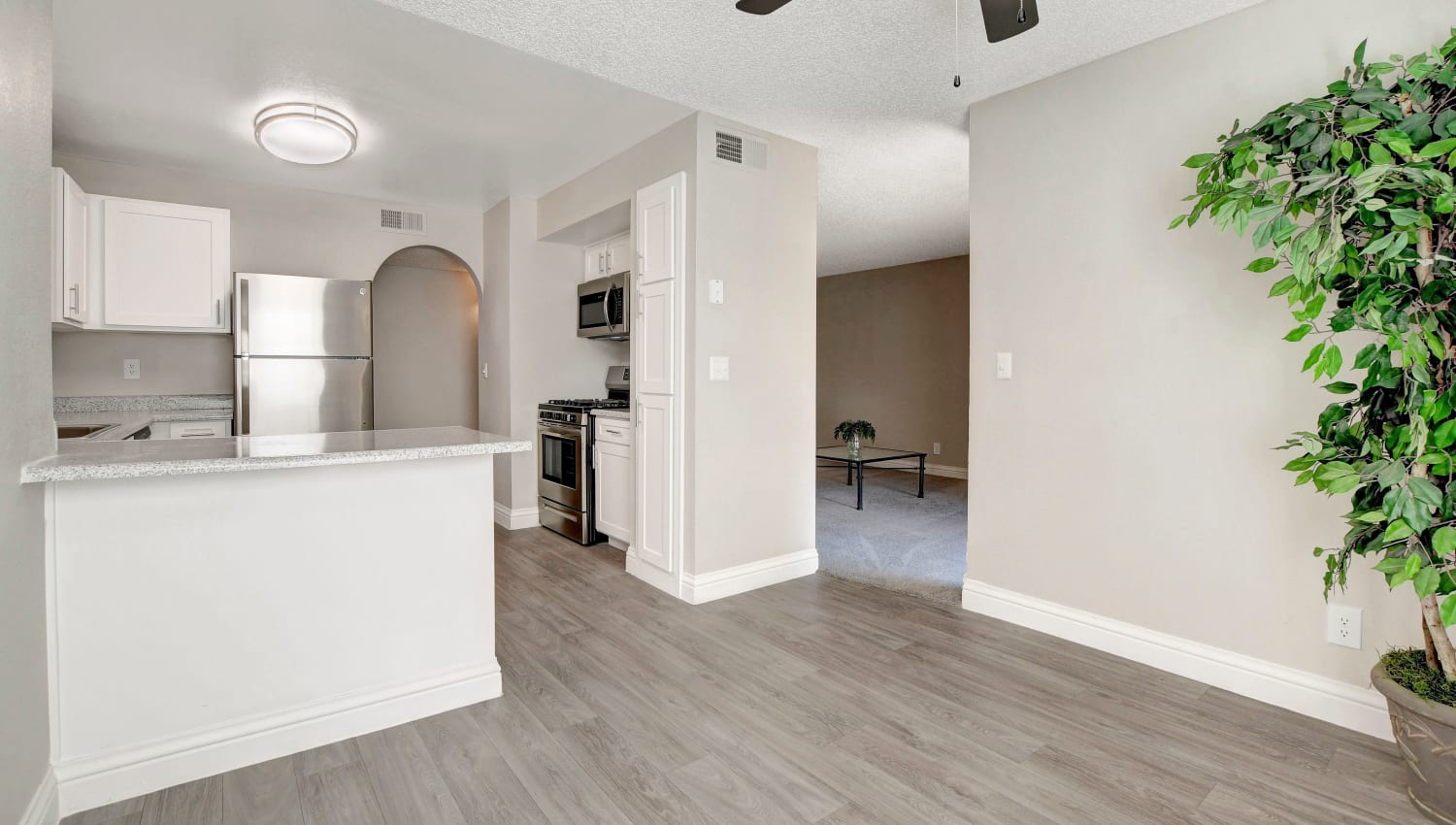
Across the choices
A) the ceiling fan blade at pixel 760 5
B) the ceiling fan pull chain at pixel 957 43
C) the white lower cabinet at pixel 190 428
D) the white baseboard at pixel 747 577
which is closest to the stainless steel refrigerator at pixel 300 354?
the white lower cabinet at pixel 190 428

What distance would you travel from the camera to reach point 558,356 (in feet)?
16.6

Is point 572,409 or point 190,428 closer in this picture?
point 190,428

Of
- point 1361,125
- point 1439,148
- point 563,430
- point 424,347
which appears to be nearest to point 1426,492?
point 1439,148

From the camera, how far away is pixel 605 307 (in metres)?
4.59

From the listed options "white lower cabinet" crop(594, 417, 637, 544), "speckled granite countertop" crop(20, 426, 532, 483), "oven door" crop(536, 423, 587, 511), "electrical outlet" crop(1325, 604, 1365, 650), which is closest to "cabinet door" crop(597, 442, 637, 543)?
"white lower cabinet" crop(594, 417, 637, 544)

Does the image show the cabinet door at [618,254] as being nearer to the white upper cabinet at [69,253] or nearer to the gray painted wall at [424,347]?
the gray painted wall at [424,347]

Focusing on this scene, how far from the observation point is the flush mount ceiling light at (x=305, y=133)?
9.53 feet

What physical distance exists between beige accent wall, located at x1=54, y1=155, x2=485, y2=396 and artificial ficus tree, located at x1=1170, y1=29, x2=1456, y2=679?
195 inches

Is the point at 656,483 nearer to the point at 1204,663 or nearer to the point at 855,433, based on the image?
the point at 1204,663

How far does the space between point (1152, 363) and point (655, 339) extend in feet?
7.45

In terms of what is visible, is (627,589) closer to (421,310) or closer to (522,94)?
(522,94)

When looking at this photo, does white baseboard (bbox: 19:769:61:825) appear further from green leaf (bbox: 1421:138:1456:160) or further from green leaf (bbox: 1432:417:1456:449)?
green leaf (bbox: 1421:138:1456:160)

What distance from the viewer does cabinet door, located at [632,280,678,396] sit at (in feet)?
11.3

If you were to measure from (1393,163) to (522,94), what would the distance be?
3.11 meters
